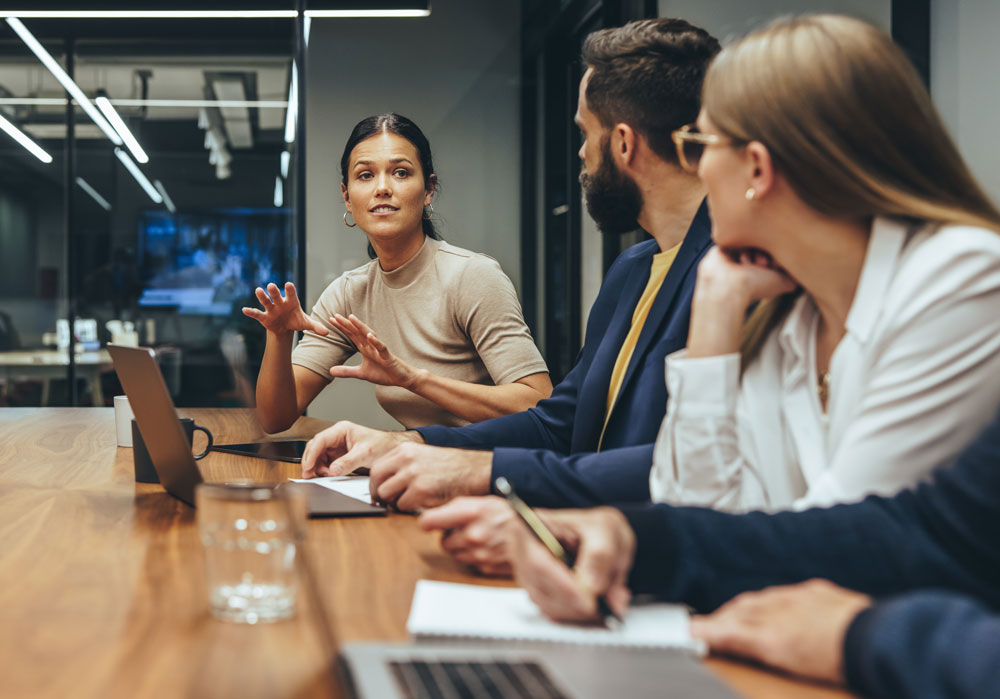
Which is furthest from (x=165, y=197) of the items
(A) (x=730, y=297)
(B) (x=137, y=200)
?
(A) (x=730, y=297)

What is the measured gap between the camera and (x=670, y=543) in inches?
29.9

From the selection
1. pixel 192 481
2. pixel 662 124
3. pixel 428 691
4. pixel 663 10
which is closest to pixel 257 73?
pixel 663 10

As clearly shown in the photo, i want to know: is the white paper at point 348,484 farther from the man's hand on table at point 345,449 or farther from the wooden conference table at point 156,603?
the wooden conference table at point 156,603

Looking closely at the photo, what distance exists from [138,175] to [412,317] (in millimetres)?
3667

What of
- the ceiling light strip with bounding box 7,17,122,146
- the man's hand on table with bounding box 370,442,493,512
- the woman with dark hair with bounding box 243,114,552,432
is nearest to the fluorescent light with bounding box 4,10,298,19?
the ceiling light strip with bounding box 7,17,122,146

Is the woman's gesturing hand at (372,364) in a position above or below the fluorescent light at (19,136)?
below

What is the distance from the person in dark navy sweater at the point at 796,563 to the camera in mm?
637

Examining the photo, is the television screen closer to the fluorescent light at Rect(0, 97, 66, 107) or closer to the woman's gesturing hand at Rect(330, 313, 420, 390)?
the fluorescent light at Rect(0, 97, 66, 107)

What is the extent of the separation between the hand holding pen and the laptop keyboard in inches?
3.8

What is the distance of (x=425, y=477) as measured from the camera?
1.18 meters

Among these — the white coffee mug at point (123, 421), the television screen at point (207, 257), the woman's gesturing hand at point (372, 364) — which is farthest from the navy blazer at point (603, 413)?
the television screen at point (207, 257)

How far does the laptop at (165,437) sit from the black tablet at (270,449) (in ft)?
1.23

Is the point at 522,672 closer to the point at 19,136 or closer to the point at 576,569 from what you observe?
the point at 576,569

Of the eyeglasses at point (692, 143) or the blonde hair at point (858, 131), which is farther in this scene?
the eyeglasses at point (692, 143)
